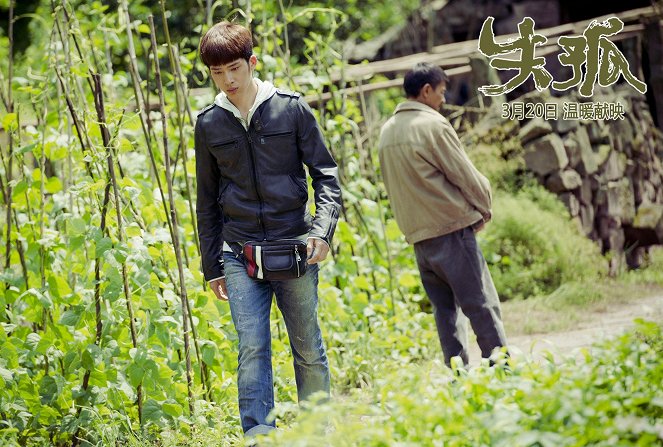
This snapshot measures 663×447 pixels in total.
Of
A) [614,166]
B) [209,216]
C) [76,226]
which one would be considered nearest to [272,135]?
[209,216]

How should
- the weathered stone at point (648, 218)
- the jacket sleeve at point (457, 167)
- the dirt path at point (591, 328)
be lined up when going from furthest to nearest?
the weathered stone at point (648, 218)
the dirt path at point (591, 328)
the jacket sleeve at point (457, 167)

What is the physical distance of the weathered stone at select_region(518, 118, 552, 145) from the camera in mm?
7309

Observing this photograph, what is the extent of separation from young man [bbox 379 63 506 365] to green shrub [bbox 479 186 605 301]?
8.32ft

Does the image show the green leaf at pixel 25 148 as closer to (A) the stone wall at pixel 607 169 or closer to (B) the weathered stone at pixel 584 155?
(A) the stone wall at pixel 607 169

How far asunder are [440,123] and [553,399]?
206 cm

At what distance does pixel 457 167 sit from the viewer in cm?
408

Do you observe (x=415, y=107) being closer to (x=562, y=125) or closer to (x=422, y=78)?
(x=422, y=78)

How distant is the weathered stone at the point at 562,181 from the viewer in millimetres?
7246

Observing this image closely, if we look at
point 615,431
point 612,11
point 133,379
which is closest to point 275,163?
point 133,379

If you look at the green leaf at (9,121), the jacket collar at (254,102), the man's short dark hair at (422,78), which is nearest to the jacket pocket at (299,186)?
the jacket collar at (254,102)

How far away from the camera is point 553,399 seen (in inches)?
89.4

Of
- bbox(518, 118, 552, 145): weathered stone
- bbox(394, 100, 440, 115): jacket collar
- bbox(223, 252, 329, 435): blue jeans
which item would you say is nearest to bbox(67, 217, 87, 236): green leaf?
bbox(223, 252, 329, 435): blue jeans

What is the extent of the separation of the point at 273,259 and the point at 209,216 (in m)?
0.34

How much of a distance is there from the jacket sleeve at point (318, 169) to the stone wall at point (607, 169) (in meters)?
4.32
